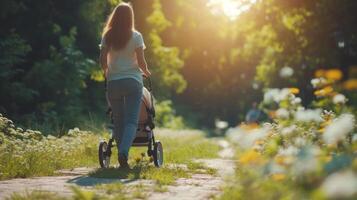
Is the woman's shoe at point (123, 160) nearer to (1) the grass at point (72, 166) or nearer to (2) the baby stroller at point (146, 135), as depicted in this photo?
(1) the grass at point (72, 166)

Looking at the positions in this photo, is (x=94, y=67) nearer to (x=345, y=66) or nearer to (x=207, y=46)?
(x=345, y=66)

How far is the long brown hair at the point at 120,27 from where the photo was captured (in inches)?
333

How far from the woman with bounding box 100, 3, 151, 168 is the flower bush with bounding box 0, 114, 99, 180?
1.00 metres

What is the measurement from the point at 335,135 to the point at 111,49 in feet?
15.8

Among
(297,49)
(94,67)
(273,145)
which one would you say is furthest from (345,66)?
(273,145)

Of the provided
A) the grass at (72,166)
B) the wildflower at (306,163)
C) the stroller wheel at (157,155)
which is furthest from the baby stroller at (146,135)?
the wildflower at (306,163)

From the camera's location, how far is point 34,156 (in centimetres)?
865

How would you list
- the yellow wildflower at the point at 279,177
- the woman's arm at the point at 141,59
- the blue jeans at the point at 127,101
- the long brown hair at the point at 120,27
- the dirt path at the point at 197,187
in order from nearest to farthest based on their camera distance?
the yellow wildflower at the point at 279,177 → the dirt path at the point at 197,187 → the long brown hair at the point at 120,27 → the blue jeans at the point at 127,101 → the woman's arm at the point at 141,59

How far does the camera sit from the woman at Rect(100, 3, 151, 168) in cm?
A: 850

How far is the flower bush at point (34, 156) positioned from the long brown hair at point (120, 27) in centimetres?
154

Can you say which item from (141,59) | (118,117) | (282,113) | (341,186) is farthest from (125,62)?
(341,186)

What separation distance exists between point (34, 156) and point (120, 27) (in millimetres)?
1929

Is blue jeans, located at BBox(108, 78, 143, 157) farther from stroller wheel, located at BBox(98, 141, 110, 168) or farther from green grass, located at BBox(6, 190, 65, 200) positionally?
green grass, located at BBox(6, 190, 65, 200)

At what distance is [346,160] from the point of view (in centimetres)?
455
